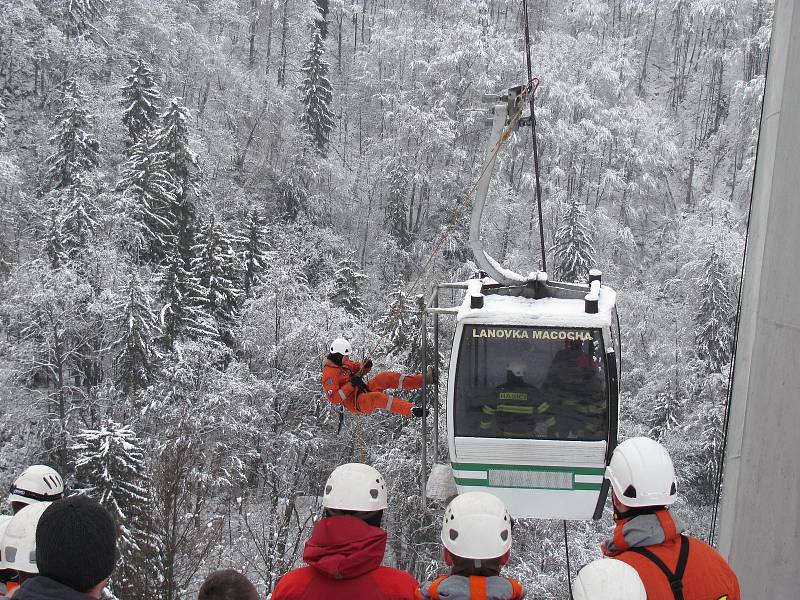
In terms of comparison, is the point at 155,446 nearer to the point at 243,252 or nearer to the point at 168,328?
the point at 168,328

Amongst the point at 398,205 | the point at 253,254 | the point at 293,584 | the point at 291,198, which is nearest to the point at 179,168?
the point at 253,254

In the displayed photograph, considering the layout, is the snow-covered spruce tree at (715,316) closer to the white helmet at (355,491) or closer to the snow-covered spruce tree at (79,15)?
the white helmet at (355,491)

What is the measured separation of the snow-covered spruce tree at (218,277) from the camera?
30250 millimetres

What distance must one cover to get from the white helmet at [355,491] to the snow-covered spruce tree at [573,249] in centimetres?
3125

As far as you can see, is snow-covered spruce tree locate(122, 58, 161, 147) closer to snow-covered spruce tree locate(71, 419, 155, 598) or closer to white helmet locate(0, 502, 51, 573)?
snow-covered spruce tree locate(71, 419, 155, 598)

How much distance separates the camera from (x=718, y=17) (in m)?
53.8

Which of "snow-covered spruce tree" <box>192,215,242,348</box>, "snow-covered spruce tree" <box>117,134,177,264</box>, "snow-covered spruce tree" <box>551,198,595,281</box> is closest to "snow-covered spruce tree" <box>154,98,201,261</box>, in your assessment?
"snow-covered spruce tree" <box>117,134,177,264</box>

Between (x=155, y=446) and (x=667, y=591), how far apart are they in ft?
79.3

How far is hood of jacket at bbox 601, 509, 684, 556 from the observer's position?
3016 millimetres

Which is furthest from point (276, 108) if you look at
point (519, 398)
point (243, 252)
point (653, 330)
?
point (519, 398)

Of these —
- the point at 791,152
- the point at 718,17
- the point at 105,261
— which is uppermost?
the point at 718,17

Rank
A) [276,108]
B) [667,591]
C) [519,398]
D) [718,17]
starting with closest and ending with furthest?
1. [667,591]
2. [519,398]
3. [276,108]
4. [718,17]

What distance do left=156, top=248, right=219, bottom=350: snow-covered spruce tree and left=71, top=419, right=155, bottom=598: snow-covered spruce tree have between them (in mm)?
7122

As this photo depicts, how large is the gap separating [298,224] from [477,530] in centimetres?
3856
